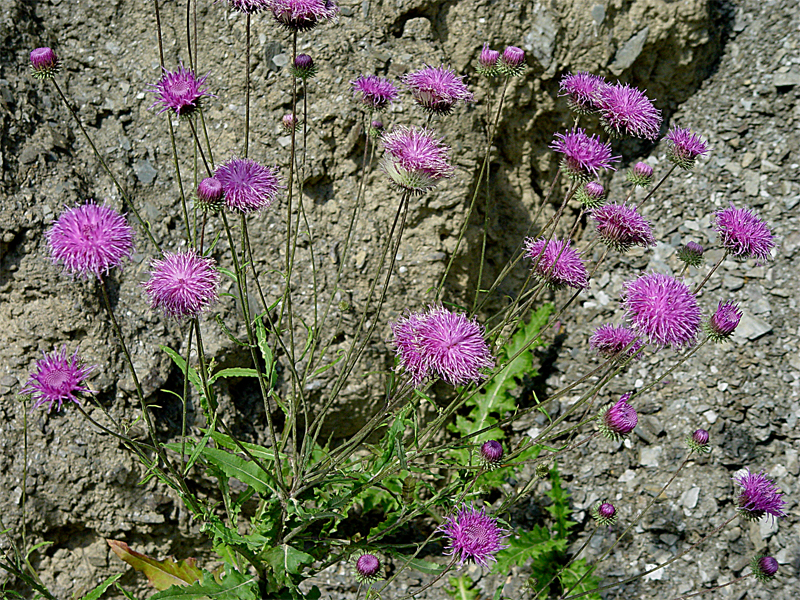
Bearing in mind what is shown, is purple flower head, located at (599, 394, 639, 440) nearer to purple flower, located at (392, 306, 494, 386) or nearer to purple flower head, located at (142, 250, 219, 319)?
purple flower, located at (392, 306, 494, 386)

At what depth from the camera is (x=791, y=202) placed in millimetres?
5402

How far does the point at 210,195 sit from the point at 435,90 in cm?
143

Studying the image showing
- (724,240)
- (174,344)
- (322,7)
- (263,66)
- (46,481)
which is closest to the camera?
(322,7)

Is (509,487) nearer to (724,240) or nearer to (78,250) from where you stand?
(724,240)

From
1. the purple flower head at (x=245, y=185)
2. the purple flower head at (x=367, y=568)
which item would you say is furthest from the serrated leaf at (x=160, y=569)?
the purple flower head at (x=245, y=185)

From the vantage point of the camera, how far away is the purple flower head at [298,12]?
3.34m

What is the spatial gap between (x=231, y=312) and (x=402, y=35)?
2606 millimetres

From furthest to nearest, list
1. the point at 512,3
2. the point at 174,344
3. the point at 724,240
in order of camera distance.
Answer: the point at 512,3, the point at 174,344, the point at 724,240

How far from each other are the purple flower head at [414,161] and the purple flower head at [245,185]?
0.60m

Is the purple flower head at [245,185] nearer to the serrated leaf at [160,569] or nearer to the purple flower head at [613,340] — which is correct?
the purple flower head at [613,340]

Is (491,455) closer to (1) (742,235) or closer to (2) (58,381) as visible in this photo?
(1) (742,235)

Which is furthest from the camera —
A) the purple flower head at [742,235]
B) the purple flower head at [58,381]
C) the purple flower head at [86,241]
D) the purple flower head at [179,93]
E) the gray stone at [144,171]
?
the gray stone at [144,171]

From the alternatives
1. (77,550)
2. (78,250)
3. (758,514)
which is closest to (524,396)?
(758,514)

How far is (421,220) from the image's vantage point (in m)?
5.24
